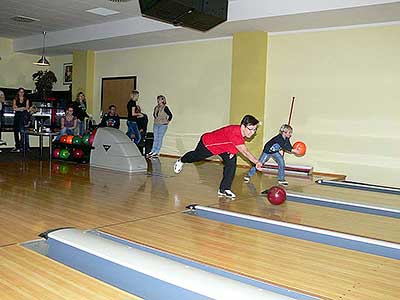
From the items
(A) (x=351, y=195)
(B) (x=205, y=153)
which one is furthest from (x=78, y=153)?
(A) (x=351, y=195)

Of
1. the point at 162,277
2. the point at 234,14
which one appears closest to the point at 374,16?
the point at 234,14

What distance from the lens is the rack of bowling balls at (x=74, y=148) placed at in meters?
7.15

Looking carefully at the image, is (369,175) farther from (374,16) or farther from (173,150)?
(173,150)

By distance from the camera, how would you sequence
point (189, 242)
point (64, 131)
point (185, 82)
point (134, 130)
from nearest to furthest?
point (189, 242), point (64, 131), point (134, 130), point (185, 82)

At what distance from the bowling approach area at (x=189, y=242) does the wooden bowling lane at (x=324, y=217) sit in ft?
0.03

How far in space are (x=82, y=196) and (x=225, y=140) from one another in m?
1.60

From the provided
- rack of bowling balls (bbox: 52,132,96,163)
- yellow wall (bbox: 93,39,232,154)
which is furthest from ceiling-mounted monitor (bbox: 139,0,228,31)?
yellow wall (bbox: 93,39,232,154)

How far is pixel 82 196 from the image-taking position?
455 cm

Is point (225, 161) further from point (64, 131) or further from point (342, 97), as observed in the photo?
point (64, 131)

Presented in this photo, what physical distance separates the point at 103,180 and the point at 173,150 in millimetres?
3737

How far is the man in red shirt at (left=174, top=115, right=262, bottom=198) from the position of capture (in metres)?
4.43

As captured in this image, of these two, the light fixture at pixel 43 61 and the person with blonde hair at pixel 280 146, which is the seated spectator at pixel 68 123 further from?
the person with blonde hair at pixel 280 146

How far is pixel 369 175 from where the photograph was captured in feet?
22.0

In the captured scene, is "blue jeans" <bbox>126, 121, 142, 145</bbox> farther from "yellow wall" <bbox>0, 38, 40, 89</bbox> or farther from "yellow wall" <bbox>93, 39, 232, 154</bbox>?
"yellow wall" <bbox>0, 38, 40, 89</bbox>
